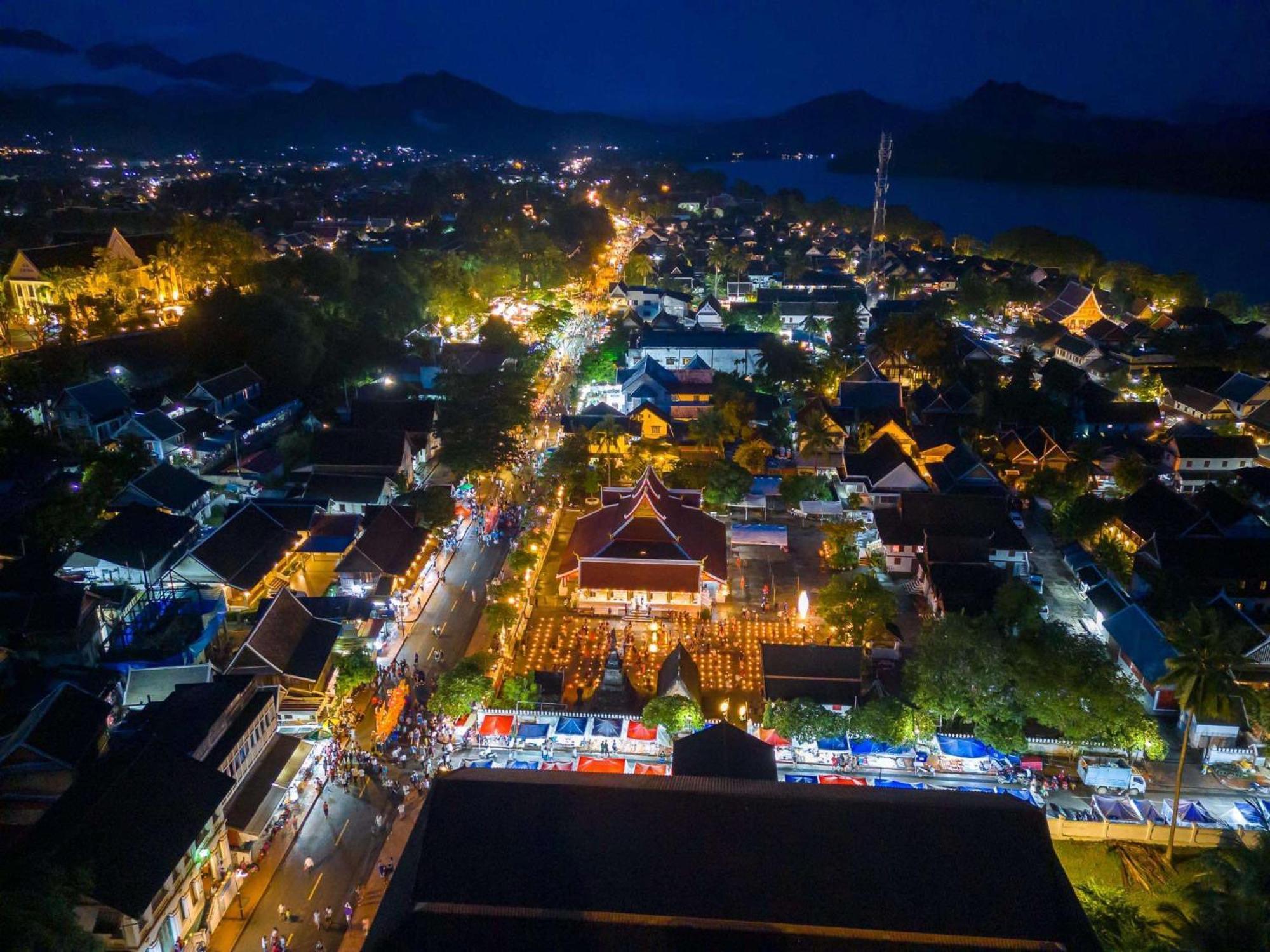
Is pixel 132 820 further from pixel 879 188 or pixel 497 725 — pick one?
pixel 879 188

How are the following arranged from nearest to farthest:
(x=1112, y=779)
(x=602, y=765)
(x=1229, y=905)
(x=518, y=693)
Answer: (x=1229, y=905) < (x=1112, y=779) < (x=602, y=765) < (x=518, y=693)

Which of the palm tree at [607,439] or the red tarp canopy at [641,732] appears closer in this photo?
the red tarp canopy at [641,732]

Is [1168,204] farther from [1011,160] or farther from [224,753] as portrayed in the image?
[224,753]

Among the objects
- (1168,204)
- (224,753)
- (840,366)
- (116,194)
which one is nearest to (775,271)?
(840,366)

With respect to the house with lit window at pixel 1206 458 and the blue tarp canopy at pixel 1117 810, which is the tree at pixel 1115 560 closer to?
the house with lit window at pixel 1206 458

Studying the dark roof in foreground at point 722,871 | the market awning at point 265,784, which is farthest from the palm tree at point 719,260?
the dark roof in foreground at point 722,871

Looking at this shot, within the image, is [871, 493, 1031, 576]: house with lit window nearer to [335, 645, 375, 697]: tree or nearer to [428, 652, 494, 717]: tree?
[428, 652, 494, 717]: tree

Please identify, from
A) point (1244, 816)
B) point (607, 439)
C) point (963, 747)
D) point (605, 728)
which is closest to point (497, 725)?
point (605, 728)
